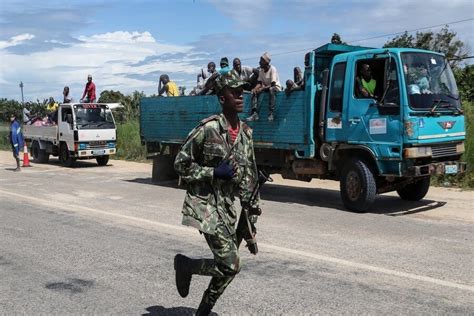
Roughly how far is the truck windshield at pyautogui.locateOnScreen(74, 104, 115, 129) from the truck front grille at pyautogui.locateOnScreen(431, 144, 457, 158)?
13583mm

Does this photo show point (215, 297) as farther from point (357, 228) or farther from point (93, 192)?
point (93, 192)

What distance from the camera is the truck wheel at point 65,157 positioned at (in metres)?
19.8

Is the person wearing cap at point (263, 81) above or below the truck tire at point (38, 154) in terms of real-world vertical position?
above

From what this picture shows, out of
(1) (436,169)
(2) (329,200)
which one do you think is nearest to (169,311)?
(1) (436,169)

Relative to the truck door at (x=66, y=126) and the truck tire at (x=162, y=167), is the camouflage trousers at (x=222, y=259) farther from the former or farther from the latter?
the truck door at (x=66, y=126)

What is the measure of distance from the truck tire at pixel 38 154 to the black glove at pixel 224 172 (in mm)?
19603

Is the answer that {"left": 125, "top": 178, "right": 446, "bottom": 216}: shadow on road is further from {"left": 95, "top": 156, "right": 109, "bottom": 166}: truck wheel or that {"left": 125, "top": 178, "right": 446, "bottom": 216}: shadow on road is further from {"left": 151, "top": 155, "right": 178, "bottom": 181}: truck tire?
{"left": 95, "top": 156, "right": 109, "bottom": 166}: truck wheel

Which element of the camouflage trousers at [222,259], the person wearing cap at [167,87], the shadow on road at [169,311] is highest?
the person wearing cap at [167,87]

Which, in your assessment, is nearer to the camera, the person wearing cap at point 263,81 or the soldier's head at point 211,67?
the person wearing cap at point 263,81

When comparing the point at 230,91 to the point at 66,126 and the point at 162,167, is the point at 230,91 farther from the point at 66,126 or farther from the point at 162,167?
the point at 66,126

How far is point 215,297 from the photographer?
387 cm

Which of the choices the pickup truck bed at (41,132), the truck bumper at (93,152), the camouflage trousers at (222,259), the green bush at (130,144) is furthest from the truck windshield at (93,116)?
the camouflage trousers at (222,259)

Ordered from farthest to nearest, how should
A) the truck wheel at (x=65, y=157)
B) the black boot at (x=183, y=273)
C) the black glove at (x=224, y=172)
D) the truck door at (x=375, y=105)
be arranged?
the truck wheel at (x=65, y=157) < the truck door at (x=375, y=105) < the black boot at (x=183, y=273) < the black glove at (x=224, y=172)

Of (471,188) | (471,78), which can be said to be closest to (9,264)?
(471,188)
